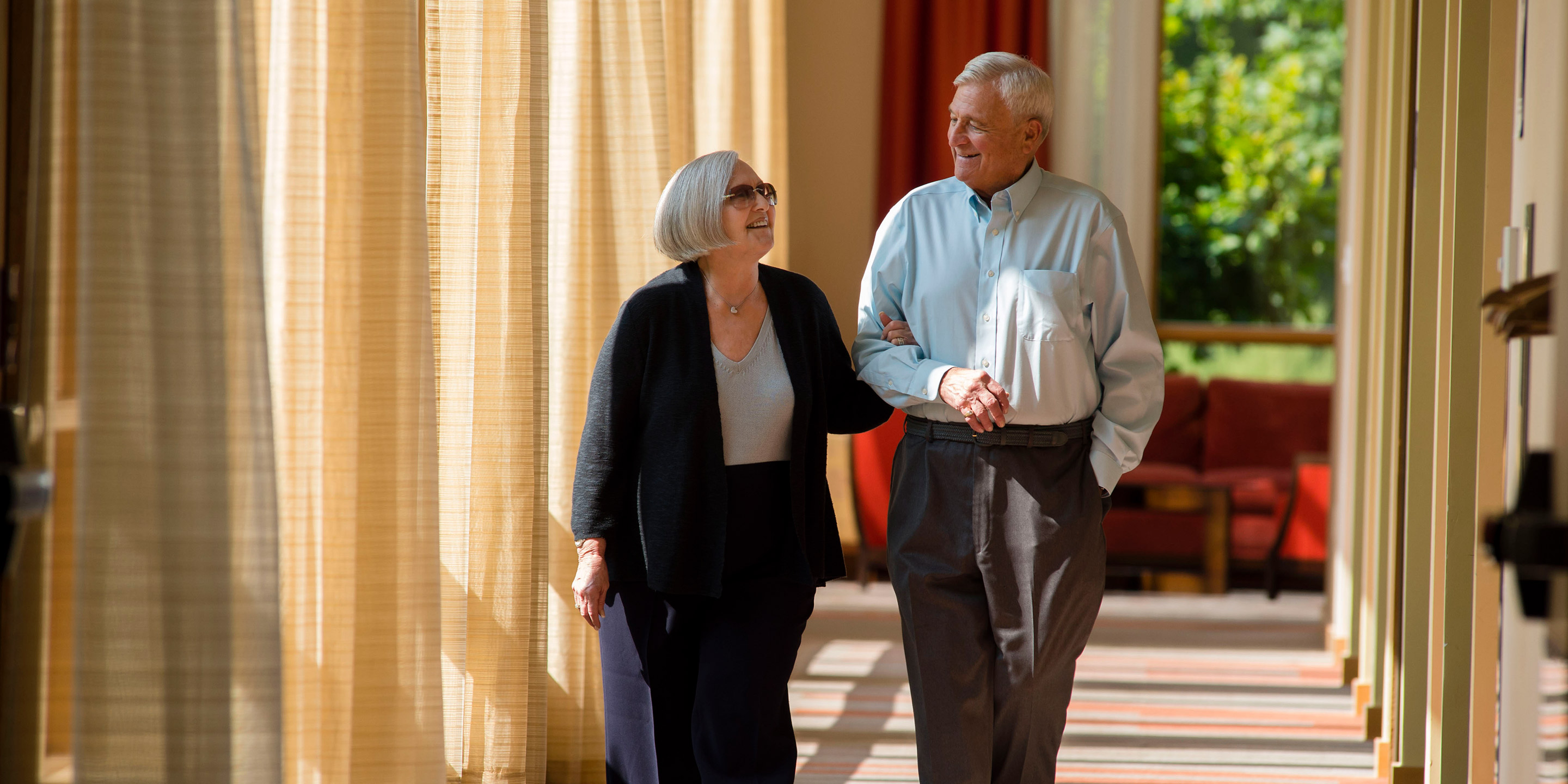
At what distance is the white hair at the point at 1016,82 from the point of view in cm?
234

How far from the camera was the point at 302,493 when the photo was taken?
84.0 inches

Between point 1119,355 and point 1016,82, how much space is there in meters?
0.52

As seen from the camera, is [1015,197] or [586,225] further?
[586,225]

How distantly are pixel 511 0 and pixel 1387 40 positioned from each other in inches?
117

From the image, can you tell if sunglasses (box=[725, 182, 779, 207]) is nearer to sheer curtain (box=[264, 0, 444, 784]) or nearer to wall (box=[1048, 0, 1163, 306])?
sheer curtain (box=[264, 0, 444, 784])

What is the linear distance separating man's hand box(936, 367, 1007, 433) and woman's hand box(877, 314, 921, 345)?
0.19 metres

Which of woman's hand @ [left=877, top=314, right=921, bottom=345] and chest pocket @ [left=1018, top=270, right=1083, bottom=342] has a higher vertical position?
chest pocket @ [left=1018, top=270, right=1083, bottom=342]

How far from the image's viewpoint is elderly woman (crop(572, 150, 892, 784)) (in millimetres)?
2305

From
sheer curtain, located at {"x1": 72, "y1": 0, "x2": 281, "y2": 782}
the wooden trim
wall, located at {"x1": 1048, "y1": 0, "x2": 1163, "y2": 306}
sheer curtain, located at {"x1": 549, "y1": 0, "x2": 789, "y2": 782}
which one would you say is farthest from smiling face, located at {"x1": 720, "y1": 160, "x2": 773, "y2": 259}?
the wooden trim

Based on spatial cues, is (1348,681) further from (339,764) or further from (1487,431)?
(339,764)

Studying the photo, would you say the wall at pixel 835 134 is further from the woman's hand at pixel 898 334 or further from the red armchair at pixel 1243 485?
the woman's hand at pixel 898 334

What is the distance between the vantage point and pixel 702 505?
2309 mm

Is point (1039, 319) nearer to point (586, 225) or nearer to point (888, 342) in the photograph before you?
point (888, 342)

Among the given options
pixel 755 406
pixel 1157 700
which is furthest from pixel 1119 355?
pixel 1157 700
